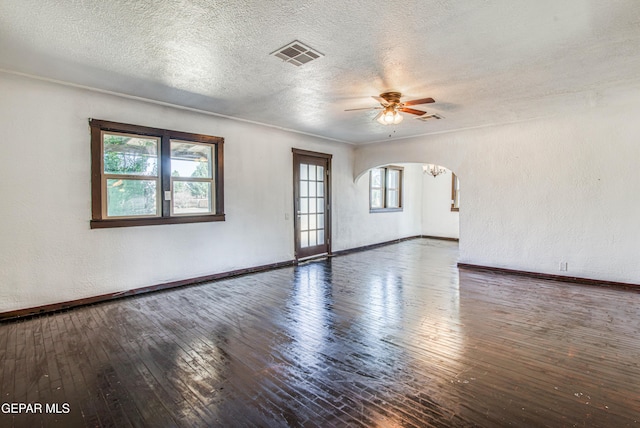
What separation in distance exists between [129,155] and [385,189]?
6.66m

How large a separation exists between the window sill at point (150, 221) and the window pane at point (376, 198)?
470cm

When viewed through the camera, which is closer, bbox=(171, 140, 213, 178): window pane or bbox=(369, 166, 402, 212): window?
bbox=(171, 140, 213, 178): window pane

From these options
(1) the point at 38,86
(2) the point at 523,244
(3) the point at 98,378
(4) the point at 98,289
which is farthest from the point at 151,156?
(2) the point at 523,244

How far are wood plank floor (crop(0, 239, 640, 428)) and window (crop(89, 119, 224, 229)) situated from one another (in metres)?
1.22

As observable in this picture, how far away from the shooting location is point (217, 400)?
2.20 m

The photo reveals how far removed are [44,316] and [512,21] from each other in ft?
18.2

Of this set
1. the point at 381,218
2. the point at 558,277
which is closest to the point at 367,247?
the point at 381,218

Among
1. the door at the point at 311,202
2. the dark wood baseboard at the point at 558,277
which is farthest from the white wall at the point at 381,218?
the dark wood baseboard at the point at 558,277

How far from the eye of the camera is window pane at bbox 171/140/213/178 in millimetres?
5027

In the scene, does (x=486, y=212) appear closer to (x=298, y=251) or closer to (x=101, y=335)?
(x=298, y=251)

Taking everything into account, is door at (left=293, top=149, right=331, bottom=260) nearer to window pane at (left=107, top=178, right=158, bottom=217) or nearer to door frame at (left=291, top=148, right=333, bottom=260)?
door frame at (left=291, top=148, right=333, bottom=260)

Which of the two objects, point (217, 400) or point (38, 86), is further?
point (38, 86)

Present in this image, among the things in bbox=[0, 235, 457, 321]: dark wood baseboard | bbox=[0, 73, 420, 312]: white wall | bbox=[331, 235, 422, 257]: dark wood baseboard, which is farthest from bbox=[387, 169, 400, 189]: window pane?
bbox=[0, 73, 420, 312]: white wall

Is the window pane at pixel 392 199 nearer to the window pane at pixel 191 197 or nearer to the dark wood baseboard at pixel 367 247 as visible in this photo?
the dark wood baseboard at pixel 367 247
